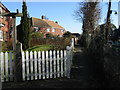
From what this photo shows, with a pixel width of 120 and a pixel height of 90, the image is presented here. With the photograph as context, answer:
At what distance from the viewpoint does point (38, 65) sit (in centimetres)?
532

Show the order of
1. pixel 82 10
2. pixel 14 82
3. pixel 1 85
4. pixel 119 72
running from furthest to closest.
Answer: pixel 82 10 < pixel 14 82 < pixel 1 85 < pixel 119 72

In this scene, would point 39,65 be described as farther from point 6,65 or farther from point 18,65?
point 6,65

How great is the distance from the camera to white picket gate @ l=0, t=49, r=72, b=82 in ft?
16.6

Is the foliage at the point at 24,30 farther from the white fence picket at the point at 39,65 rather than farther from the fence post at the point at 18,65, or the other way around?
the fence post at the point at 18,65

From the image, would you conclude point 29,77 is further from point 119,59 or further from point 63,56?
point 119,59

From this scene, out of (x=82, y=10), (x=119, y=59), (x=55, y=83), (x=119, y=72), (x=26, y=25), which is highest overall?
(x=82, y=10)

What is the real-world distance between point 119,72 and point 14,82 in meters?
3.68

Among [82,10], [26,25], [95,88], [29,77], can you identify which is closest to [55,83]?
[29,77]

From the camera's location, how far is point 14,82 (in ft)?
16.5

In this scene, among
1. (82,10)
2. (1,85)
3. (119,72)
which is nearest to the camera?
(119,72)

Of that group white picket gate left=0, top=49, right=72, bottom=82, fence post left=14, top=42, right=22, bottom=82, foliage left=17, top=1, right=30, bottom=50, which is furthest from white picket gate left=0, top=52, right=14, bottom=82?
foliage left=17, top=1, right=30, bottom=50

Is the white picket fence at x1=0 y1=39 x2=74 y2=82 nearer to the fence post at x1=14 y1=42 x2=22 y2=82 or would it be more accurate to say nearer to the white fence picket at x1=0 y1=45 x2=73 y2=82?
the white fence picket at x1=0 y1=45 x2=73 y2=82

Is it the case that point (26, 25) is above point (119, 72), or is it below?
above

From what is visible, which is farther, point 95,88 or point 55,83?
point 55,83
